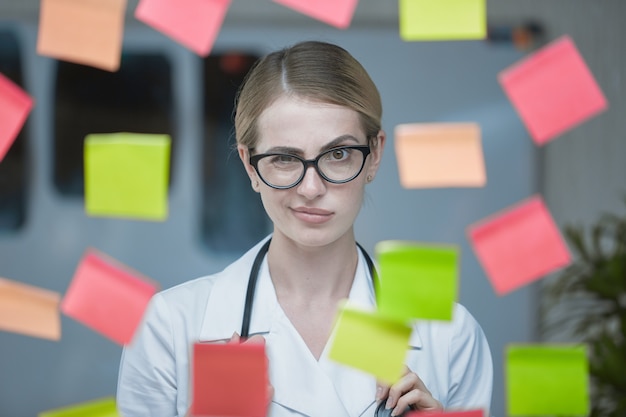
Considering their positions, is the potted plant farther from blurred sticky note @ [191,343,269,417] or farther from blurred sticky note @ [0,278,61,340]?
blurred sticky note @ [0,278,61,340]

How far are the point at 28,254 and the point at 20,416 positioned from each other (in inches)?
14.5

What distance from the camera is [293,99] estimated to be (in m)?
A: 0.95

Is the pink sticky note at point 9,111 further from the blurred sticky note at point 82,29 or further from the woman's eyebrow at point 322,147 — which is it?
the woman's eyebrow at point 322,147

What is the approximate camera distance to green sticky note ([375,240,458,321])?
0.83 meters

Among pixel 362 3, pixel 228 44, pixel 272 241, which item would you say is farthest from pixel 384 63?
pixel 272 241

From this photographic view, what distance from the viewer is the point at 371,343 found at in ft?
2.75

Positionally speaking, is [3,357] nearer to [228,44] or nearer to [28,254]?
[28,254]

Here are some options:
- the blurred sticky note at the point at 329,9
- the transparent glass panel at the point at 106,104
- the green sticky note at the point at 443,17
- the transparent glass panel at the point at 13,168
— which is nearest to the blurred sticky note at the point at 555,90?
the green sticky note at the point at 443,17

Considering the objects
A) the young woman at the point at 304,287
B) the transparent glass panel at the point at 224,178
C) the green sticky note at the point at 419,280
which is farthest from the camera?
the transparent glass panel at the point at 224,178

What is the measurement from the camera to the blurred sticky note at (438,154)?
0.86 m

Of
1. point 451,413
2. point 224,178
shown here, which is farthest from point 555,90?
point 224,178

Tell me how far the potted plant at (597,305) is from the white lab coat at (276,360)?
802 millimetres

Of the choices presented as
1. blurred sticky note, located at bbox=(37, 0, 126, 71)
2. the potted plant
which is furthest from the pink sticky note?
the potted plant

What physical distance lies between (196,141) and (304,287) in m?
0.94
